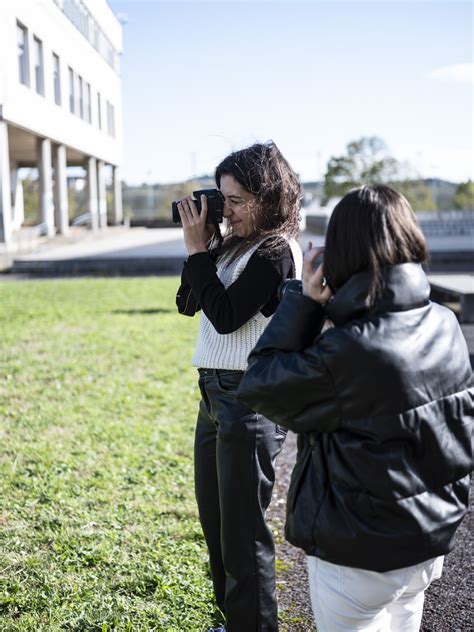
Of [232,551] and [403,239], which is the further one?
[232,551]

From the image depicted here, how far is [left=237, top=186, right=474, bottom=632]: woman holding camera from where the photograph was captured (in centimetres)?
172

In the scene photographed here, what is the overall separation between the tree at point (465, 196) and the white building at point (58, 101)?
35865 mm

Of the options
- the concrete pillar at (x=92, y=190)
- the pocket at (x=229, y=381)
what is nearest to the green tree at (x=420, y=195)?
the concrete pillar at (x=92, y=190)

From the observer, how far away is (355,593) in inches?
70.9

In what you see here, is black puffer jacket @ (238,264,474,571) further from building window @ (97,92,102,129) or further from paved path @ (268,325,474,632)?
building window @ (97,92,102,129)

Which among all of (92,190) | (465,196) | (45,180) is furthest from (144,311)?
(465,196)

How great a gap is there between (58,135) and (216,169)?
31953 millimetres

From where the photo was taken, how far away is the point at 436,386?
176 centimetres

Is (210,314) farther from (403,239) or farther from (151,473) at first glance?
(151,473)

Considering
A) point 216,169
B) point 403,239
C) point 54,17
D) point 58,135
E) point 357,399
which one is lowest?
point 357,399

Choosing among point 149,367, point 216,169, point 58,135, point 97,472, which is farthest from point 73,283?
point 58,135

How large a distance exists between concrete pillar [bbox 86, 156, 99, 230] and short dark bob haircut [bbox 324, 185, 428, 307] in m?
39.8

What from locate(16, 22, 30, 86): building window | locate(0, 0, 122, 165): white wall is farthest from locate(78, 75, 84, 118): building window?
locate(16, 22, 30, 86): building window

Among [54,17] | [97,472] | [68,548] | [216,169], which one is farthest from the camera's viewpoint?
[54,17]
